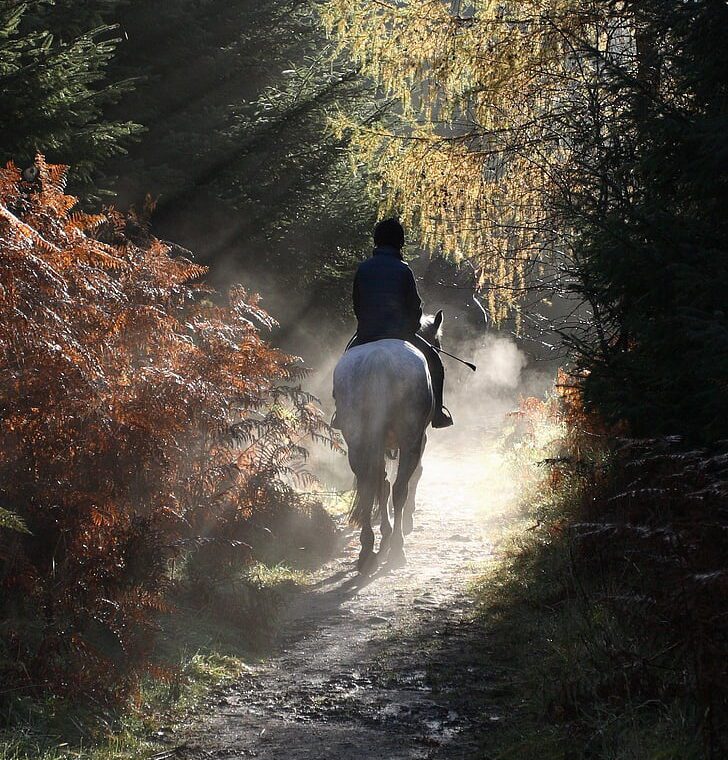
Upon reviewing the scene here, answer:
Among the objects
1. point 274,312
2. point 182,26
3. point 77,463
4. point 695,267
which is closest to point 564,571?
point 695,267

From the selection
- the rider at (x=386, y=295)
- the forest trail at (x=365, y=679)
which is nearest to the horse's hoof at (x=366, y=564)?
the forest trail at (x=365, y=679)

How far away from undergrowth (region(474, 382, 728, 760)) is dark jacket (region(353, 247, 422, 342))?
2.85 m

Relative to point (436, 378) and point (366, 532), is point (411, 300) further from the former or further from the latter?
point (366, 532)

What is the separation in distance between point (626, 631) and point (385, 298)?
16.9 ft

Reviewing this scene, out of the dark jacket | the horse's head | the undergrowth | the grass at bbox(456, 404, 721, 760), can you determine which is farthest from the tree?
the dark jacket

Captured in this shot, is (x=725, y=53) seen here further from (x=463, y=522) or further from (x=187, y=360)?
(x=463, y=522)

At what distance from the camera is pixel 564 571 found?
22.5ft

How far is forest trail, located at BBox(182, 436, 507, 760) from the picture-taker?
14.9 feet

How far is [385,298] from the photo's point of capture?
9.38 metres

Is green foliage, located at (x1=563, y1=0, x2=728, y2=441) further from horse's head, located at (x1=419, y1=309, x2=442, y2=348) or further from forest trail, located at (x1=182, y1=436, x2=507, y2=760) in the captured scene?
horse's head, located at (x1=419, y1=309, x2=442, y2=348)

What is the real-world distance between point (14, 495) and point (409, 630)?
312cm

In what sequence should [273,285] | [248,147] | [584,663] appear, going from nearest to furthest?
[584,663] < [248,147] < [273,285]

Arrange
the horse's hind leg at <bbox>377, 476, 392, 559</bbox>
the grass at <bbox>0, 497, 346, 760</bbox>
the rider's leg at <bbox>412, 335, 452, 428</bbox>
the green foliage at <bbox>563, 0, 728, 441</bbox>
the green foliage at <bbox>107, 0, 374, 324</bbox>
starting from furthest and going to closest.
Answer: the green foliage at <bbox>107, 0, 374, 324</bbox>, the rider's leg at <bbox>412, 335, 452, 428</bbox>, the horse's hind leg at <bbox>377, 476, 392, 559</bbox>, the green foliage at <bbox>563, 0, 728, 441</bbox>, the grass at <bbox>0, 497, 346, 760</bbox>

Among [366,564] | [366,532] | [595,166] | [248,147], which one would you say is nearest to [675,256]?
[595,166]
